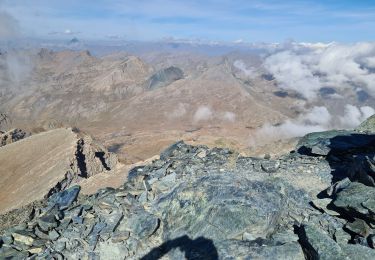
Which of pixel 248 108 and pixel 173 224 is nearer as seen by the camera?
pixel 173 224

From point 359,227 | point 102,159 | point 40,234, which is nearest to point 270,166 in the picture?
point 359,227

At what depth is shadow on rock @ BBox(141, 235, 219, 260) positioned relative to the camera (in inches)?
528

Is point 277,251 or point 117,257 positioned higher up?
point 277,251

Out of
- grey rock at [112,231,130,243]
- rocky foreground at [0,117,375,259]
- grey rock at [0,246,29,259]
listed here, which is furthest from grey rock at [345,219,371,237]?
grey rock at [0,246,29,259]

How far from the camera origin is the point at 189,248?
13.9m

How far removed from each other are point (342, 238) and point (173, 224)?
5895 millimetres

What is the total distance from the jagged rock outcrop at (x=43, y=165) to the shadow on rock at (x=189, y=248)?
2937cm

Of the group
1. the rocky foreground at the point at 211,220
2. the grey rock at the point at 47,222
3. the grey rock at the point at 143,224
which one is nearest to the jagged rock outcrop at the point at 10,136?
the rocky foreground at the point at 211,220

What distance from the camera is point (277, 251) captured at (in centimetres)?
1305

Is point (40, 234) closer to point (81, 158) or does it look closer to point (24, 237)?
point (24, 237)

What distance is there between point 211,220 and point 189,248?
1.34 metres

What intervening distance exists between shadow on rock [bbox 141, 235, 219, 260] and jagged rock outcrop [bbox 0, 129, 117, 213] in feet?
96.4

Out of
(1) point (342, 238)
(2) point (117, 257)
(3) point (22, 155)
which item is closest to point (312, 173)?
(1) point (342, 238)

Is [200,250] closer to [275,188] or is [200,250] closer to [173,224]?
[173,224]
